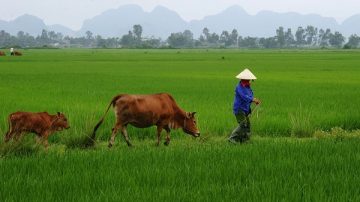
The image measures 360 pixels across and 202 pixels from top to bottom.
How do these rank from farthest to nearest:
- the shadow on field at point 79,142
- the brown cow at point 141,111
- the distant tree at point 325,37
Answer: the distant tree at point 325,37 < the shadow on field at point 79,142 < the brown cow at point 141,111

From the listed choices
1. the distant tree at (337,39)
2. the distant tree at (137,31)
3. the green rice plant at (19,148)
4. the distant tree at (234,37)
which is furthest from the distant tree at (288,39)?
the green rice plant at (19,148)

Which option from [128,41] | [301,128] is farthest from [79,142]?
[128,41]

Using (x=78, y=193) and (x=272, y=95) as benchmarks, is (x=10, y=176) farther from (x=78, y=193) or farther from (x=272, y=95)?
(x=272, y=95)

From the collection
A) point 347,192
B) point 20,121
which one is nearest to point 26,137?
point 20,121

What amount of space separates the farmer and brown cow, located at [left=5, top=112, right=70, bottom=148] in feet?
8.31

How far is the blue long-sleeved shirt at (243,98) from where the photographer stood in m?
6.95

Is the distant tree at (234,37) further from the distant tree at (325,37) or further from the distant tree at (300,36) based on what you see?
the distant tree at (325,37)

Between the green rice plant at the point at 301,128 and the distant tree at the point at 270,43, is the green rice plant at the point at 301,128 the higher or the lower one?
the higher one

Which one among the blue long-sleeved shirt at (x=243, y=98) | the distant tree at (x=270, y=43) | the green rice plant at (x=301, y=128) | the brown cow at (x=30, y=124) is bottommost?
the distant tree at (x=270, y=43)

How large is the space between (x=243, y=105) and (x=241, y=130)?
14.3 inches

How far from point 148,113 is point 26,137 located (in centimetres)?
157

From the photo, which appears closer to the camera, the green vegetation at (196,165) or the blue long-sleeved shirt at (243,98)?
the green vegetation at (196,165)

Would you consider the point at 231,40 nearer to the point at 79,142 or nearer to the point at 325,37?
the point at 325,37

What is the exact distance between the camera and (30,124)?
20.2 feet
